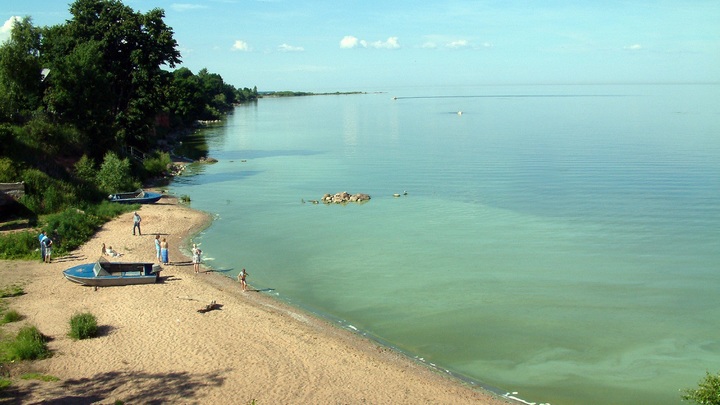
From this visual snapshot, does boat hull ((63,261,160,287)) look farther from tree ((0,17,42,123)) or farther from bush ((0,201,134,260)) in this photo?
tree ((0,17,42,123))

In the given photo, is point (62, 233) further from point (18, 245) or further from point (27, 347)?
point (27, 347)

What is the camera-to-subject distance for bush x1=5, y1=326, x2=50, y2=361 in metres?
17.9

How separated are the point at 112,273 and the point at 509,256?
19.3 metres

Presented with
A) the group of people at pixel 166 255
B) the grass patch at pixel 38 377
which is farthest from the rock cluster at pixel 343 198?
the grass patch at pixel 38 377

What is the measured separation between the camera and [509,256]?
30672 mm

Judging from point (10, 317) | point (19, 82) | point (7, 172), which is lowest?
point (10, 317)

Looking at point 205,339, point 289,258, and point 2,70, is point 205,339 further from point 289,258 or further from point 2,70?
point 2,70

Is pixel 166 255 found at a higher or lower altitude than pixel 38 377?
higher

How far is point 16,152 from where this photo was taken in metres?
A: 36.6

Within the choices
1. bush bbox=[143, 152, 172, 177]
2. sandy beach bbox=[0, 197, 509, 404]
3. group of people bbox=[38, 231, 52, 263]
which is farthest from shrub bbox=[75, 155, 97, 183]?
sandy beach bbox=[0, 197, 509, 404]

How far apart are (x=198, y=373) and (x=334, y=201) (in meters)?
27.6

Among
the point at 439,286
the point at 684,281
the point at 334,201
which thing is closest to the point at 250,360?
the point at 439,286

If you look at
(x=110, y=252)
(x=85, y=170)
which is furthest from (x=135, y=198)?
(x=110, y=252)

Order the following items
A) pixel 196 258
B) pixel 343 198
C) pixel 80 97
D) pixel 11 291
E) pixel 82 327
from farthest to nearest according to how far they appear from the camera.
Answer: pixel 343 198 < pixel 80 97 < pixel 196 258 < pixel 11 291 < pixel 82 327
